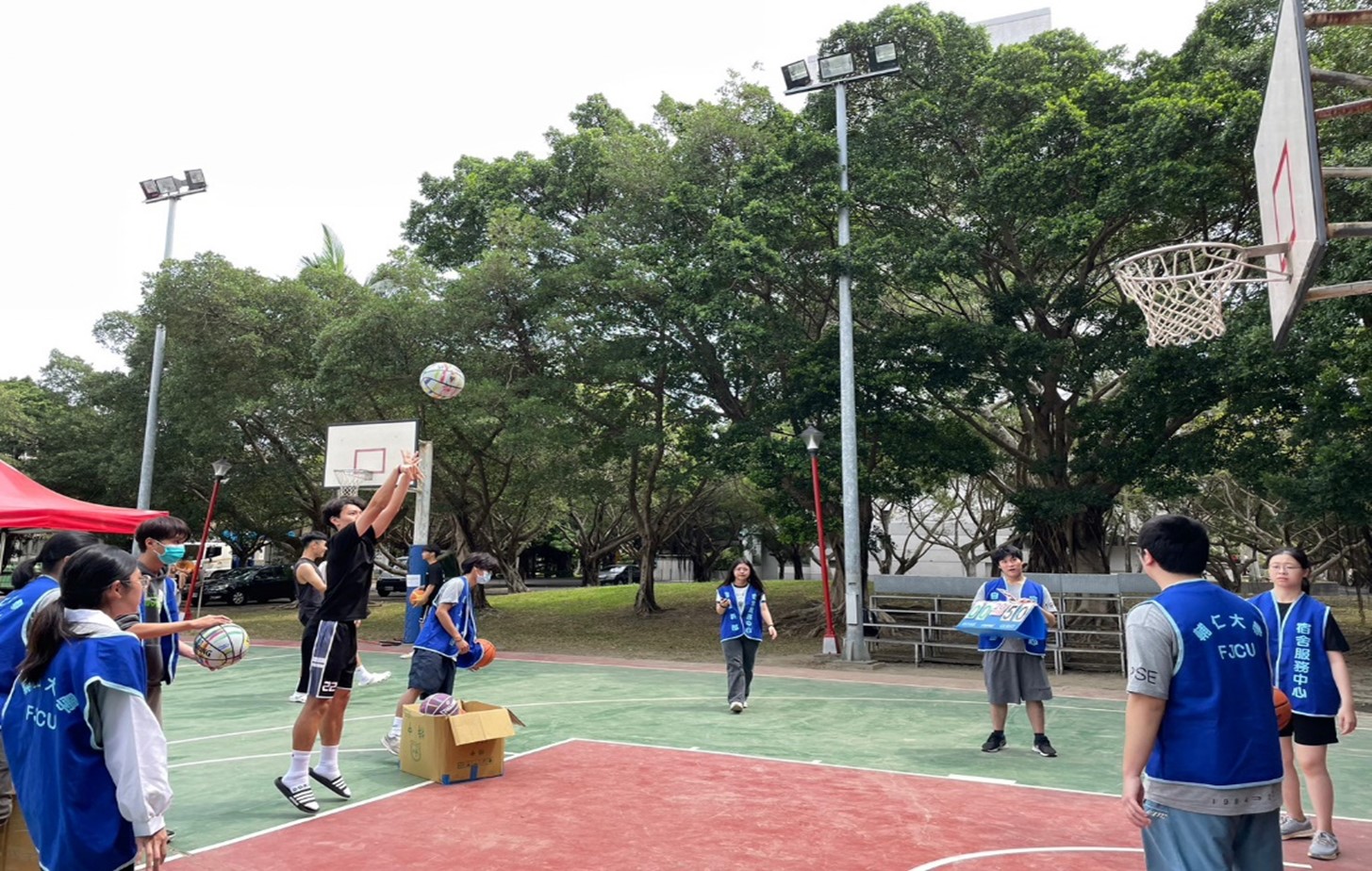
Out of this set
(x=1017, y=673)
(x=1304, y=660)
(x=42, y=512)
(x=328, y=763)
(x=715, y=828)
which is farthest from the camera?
(x=42, y=512)

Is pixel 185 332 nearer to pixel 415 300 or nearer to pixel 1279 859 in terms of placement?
pixel 415 300

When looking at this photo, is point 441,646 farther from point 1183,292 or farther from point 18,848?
point 1183,292

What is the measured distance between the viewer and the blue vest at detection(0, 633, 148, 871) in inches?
108

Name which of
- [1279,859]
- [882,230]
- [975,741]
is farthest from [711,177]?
[1279,859]

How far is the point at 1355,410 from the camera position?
12.6 meters

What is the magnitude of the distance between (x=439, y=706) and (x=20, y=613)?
3.45m

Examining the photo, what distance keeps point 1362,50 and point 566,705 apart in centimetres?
1390

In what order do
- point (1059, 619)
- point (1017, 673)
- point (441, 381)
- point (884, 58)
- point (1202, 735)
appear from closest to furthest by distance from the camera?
point (1202, 735), point (1017, 673), point (1059, 619), point (441, 381), point (884, 58)

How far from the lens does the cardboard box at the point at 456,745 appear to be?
664cm

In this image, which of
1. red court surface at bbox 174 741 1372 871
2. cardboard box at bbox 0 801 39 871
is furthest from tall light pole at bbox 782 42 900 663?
cardboard box at bbox 0 801 39 871

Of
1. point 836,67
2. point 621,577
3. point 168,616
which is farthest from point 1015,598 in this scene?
point 621,577

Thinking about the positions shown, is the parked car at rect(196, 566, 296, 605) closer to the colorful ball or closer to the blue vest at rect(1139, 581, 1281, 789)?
the colorful ball

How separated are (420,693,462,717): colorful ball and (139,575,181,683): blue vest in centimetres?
177

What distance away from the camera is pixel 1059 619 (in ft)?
48.4
